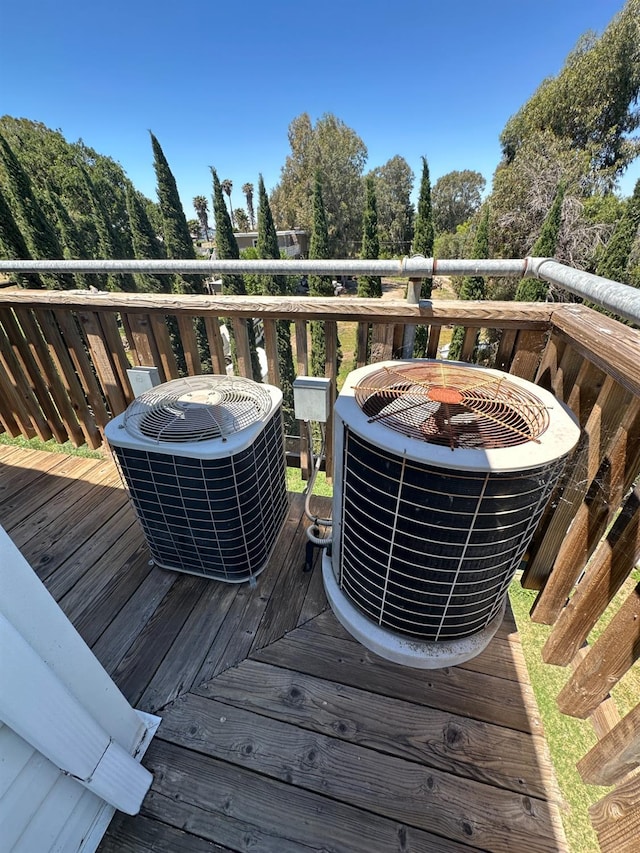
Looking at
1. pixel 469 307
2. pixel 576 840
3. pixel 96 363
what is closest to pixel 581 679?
pixel 576 840

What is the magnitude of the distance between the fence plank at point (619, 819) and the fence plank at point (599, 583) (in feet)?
1.25

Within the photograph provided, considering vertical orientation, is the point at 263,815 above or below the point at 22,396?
below

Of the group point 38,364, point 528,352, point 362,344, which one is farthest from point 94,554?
point 528,352

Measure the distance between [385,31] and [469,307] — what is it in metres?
20.0

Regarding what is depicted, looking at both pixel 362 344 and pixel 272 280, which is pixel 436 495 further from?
pixel 272 280

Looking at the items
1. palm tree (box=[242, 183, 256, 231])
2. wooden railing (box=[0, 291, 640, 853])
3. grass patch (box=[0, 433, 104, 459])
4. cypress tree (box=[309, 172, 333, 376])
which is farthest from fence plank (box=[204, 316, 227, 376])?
palm tree (box=[242, 183, 256, 231])

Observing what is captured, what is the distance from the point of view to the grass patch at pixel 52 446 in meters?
2.45

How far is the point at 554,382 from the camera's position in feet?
4.40

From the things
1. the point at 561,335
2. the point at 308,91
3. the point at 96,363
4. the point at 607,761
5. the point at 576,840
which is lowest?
the point at 576,840

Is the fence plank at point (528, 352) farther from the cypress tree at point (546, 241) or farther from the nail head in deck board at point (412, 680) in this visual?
the cypress tree at point (546, 241)

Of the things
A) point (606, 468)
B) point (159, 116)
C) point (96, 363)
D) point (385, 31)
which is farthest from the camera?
point (159, 116)

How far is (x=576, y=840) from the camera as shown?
958 mm

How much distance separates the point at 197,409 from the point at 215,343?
0.62 meters

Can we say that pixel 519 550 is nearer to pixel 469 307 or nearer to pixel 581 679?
pixel 581 679
